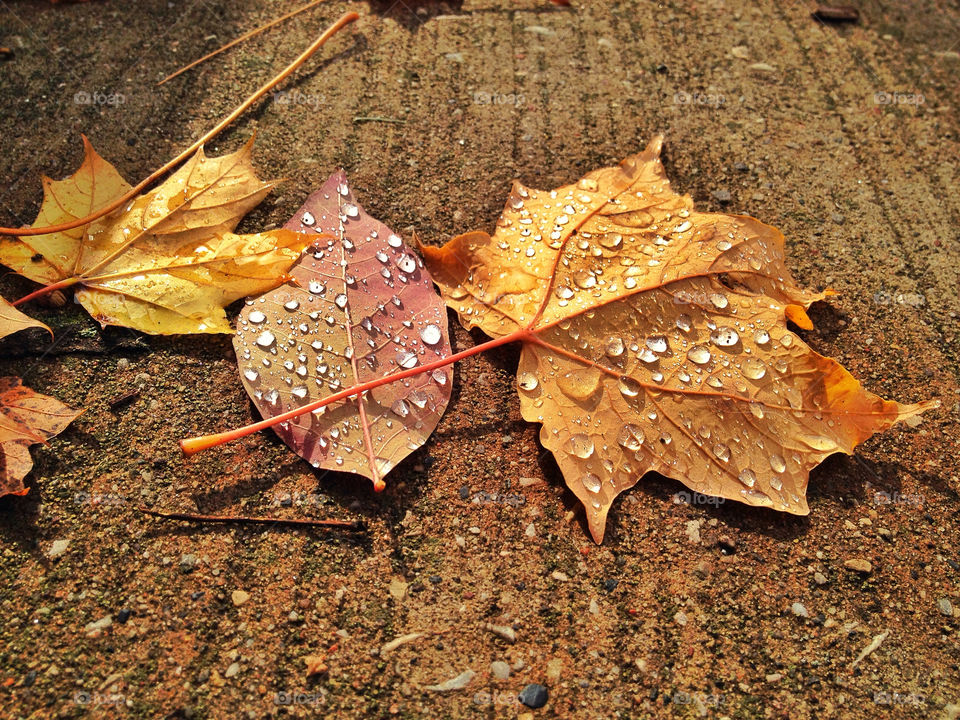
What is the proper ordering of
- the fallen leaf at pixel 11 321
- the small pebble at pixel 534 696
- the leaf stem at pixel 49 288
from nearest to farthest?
1. the small pebble at pixel 534 696
2. the fallen leaf at pixel 11 321
3. the leaf stem at pixel 49 288

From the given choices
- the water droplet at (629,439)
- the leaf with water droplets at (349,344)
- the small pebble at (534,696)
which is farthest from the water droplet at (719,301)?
the small pebble at (534,696)

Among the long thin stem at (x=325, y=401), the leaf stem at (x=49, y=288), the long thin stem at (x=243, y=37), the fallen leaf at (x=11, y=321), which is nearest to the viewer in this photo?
the long thin stem at (x=325, y=401)

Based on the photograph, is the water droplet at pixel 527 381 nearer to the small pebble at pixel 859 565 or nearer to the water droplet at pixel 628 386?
the water droplet at pixel 628 386

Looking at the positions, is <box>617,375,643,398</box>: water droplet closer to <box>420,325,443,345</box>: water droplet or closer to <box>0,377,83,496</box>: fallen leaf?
<box>420,325,443,345</box>: water droplet

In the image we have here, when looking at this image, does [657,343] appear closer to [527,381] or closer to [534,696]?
[527,381]

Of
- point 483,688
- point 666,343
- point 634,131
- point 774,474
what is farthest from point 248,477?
point 634,131

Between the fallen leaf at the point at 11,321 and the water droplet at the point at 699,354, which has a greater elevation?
the fallen leaf at the point at 11,321

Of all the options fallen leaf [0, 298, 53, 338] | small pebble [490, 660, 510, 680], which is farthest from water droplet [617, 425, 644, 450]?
fallen leaf [0, 298, 53, 338]
